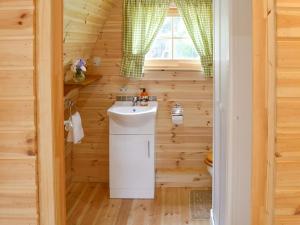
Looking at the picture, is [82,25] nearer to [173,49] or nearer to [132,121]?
[132,121]

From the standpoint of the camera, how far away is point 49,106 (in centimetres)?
174

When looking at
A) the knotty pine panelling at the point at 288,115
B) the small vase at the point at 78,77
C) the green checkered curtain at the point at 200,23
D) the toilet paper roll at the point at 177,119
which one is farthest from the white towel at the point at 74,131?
the knotty pine panelling at the point at 288,115

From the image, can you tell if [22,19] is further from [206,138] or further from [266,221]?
[206,138]

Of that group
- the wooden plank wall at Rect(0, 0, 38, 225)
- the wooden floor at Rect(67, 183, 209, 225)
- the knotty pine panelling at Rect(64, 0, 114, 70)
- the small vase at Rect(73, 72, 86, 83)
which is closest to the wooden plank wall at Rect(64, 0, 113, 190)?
the knotty pine panelling at Rect(64, 0, 114, 70)

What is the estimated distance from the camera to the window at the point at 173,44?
469 cm

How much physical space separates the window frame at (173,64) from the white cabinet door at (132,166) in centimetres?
88

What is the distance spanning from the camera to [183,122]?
4711 millimetres

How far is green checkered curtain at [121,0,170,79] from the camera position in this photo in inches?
175

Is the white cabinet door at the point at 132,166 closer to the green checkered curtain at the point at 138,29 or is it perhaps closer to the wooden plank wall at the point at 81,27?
the wooden plank wall at the point at 81,27

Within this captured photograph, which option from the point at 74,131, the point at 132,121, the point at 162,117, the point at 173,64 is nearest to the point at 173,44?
the point at 173,64

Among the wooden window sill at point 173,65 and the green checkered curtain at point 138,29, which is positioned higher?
the green checkered curtain at point 138,29

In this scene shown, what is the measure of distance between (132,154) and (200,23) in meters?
1.55

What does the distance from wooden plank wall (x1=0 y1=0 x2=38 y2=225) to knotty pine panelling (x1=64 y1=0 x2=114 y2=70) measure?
132 cm

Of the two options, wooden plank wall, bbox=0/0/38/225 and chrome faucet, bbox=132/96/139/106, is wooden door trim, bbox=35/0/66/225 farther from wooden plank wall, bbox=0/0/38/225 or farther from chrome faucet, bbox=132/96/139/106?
chrome faucet, bbox=132/96/139/106
